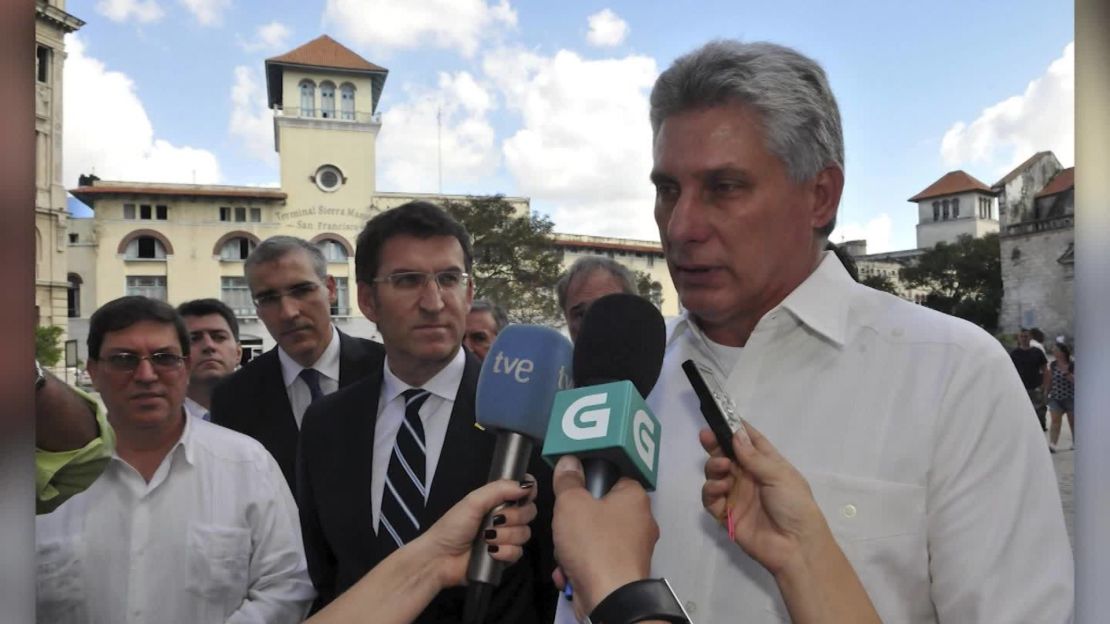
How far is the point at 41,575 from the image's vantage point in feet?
6.52

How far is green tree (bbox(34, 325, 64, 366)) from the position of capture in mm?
739

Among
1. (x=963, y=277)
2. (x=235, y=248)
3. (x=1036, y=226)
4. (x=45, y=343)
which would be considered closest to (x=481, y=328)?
(x=45, y=343)

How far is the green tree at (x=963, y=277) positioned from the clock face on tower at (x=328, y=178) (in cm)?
2943

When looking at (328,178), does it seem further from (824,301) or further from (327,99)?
(824,301)

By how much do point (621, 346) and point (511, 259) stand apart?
24.3 metres

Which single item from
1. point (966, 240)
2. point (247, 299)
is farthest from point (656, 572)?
point (966, 240)

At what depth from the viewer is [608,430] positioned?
1097mm

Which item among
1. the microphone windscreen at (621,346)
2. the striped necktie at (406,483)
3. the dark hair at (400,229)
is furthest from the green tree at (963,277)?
the microphone windscreen at (621,346)

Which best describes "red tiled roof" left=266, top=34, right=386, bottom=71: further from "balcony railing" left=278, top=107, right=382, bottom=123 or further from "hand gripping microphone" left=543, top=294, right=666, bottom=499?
"hand gripping microphone" left=543, top=294, right=666, bottom=499

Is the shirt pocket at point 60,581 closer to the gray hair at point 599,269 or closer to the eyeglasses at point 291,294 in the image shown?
the eyeglasses at point 291,294

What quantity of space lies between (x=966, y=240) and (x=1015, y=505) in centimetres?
4882

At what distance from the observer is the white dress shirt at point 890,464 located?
3.84 ft

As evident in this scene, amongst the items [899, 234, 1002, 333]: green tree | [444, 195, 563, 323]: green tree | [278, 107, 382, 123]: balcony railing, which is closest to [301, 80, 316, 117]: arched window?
[278, 107, 382, 123]: balcony railing

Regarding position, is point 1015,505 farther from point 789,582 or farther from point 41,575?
point 41,575
